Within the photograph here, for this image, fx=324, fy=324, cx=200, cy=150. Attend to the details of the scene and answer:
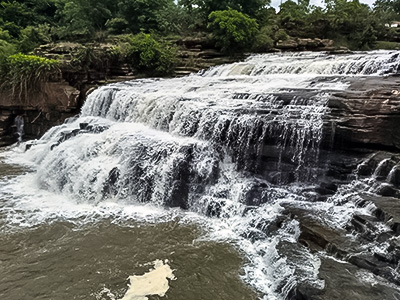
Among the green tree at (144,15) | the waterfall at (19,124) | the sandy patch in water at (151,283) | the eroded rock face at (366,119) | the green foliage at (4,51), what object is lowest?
the sandy patch in water at (151,283)

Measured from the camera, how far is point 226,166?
26.6 ft

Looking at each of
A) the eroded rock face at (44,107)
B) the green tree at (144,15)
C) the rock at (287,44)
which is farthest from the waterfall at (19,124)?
the rock at (287,44)

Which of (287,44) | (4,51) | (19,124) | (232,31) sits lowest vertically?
(19,124)

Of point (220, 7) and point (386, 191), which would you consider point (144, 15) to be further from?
point (386, 191)

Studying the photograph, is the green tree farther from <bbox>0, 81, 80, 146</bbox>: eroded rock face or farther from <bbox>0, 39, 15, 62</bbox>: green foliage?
<bbox>0, 81, 80, 146</bbox>: eroded rock face

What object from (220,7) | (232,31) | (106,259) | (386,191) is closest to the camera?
(106,259)

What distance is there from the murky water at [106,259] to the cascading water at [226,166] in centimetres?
37

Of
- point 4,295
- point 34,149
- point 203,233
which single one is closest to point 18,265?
point 4,295

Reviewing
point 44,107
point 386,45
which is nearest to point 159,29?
point 44,107

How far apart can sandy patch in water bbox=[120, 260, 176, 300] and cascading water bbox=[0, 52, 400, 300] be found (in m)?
1.29

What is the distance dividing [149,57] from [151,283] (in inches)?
496

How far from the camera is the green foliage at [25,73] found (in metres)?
13.7

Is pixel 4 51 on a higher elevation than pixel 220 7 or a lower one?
lower

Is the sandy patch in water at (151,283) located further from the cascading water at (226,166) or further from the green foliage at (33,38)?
the green foliage at (33,38)
